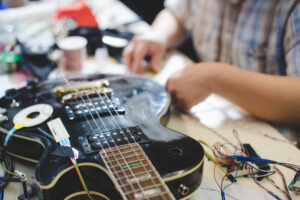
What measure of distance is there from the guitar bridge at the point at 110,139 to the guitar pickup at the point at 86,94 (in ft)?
A: 0.59

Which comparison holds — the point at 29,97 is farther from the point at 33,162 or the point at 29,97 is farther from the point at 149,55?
the point at 149,55

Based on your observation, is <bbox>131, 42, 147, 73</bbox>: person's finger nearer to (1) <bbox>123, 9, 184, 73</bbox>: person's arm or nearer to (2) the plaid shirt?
(1) <bbox>123, 9, 184, 73</bbox>: person's arm

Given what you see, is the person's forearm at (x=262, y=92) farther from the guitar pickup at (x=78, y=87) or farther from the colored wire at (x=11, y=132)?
the colored wire at (x=11, y=132)

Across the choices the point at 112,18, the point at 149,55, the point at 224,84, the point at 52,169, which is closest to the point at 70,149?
the point at 52,169

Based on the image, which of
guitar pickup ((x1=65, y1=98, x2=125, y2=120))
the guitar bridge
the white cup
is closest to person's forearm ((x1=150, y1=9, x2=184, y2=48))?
the white cup

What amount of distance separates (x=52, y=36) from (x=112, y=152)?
866 millimetres

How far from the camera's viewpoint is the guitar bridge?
22.1 inches

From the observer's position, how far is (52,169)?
510 mm

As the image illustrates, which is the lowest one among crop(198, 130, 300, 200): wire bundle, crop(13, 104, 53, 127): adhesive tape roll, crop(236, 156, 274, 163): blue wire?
crop(198, 130, 300, 200): wire bundle

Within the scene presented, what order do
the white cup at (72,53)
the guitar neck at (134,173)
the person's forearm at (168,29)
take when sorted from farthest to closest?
the person's forearm at (168,29)
the white cup at (72,53)
the guitar neck at (134,173)

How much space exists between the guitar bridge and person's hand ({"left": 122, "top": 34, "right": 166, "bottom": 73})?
53cm

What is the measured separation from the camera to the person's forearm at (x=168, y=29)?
1.28 meters

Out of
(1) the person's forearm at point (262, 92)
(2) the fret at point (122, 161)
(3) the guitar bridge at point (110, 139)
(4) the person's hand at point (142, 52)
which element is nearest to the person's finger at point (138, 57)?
(4) the person's hand at point (142, 52)

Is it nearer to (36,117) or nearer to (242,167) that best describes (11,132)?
(36,117)
